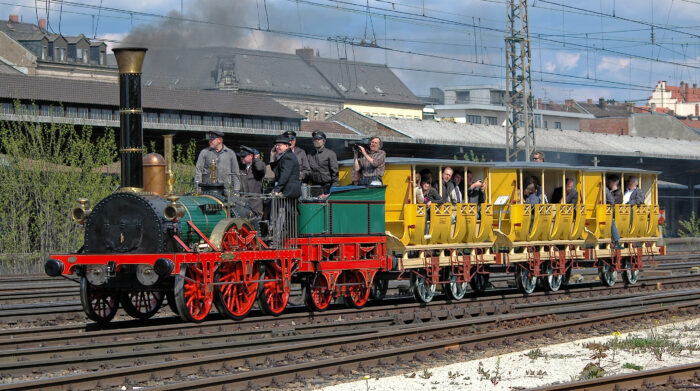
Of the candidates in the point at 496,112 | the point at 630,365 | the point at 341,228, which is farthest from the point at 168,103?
the point at 496,112

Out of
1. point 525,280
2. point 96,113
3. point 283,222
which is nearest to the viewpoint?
point 283,222

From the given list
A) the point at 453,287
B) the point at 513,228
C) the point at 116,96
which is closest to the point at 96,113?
the point at 116,96

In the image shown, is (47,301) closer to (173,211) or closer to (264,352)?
(173,211)

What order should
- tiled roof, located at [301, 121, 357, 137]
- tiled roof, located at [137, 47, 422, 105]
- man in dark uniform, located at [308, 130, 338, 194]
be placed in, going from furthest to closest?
1. tiled roof, located at [137, 47, 422, 105]
2. tiled roof, located at [301, 121, 357, 137]
3. man in dark uniform, located at [308, 130, 338, 194]

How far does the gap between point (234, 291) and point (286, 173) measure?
77.0 inches

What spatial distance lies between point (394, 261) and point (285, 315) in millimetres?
2553

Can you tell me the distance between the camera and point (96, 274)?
1278 cm

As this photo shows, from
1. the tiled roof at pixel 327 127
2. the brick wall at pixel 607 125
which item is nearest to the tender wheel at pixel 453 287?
the tiled roof at pixel 327 127

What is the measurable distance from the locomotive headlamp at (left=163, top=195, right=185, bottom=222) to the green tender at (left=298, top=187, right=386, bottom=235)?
3.14m

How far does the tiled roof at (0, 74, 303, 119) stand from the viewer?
45.8 meters

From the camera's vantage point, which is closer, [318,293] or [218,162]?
[218,162]

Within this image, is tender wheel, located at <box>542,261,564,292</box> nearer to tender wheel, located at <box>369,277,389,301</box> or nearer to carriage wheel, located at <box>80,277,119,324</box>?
tender wheel, located at <box>369,277,389,301</box>

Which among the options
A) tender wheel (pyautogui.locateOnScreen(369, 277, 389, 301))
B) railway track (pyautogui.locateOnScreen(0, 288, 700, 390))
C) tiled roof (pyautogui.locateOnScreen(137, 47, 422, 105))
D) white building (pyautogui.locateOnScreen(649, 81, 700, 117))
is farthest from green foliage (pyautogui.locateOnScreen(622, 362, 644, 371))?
white building (pyautogui.locateOnScreen(649, 81, 700, 117))

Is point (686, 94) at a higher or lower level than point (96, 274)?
higher
